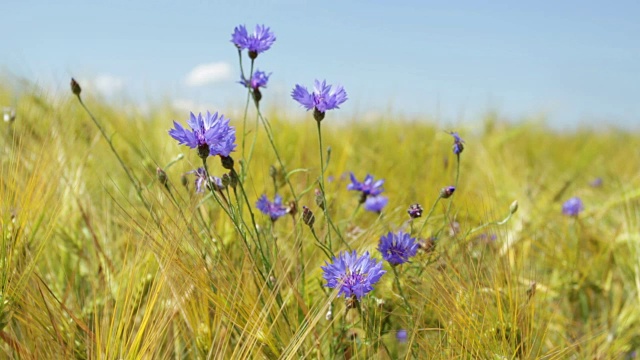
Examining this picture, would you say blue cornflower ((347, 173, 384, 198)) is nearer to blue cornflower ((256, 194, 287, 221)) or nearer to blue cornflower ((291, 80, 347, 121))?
blue cornflower ((256, 194, 287, 221))

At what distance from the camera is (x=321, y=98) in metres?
0.96

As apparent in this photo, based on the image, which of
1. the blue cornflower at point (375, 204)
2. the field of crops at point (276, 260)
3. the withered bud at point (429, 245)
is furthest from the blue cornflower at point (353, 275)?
the blue cornflower at point (375, 204)

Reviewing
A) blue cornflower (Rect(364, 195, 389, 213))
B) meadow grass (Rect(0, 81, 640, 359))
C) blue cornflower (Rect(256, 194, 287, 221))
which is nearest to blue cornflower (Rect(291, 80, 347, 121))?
meadow grass (Rect(0, 81, 640, 359))

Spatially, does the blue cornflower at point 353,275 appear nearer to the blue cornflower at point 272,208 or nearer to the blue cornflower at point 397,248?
the blue cornflower at point 397,248

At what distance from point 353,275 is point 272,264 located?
0.17m

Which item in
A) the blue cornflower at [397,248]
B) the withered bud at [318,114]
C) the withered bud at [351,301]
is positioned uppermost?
the withered bud at [318,114]

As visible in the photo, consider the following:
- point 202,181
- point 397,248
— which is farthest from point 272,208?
point 397,248

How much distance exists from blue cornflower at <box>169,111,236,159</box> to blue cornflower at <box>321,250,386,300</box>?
216 millimetres

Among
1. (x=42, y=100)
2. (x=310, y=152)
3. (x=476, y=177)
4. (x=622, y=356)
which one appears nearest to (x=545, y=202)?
(x=476, y=177)

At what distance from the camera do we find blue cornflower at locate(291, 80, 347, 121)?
3.09 ft

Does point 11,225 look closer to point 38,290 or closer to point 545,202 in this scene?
point 38,290

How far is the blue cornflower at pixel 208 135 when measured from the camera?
2.72 feet

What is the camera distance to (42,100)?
220cm

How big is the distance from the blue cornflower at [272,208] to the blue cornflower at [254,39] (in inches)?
10.1
